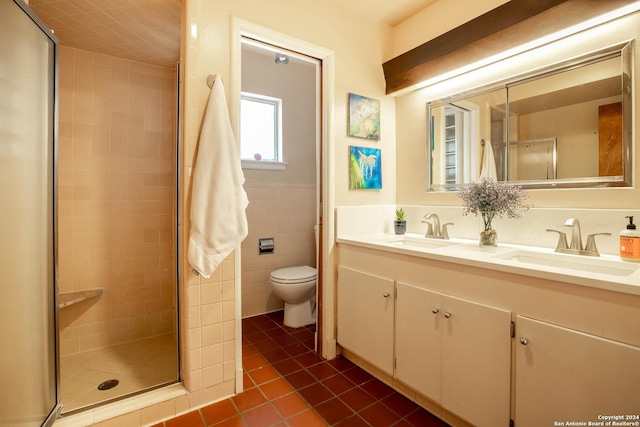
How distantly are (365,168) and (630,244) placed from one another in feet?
4.74

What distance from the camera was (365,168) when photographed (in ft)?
7.32

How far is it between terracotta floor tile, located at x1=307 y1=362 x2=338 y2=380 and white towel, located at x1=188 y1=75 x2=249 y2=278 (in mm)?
968

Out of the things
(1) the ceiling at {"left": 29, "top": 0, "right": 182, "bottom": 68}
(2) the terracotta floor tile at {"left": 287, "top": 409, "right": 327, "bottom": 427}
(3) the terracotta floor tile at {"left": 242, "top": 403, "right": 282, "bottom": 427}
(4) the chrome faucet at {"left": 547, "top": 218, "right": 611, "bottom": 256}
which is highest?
(1) the ceiling at {"left": 29, "top": 0, "right": 182, "bottom": 68}

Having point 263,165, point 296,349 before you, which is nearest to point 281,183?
point 263,165

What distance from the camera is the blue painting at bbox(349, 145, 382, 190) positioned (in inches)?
85.1

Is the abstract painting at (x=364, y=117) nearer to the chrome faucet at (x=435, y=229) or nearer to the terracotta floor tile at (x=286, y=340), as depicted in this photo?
the chrome faucet at (x=435, y=229)

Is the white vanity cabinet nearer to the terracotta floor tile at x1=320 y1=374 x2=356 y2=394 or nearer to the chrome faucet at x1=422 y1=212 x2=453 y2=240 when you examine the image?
the terracotta floor tile at x1=320 y1=374 x2=356 y2=394

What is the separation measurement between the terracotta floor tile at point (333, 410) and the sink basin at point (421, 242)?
93 centimetres

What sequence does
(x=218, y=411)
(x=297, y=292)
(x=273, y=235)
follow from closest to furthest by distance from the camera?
(x=218, y=411)
(x=297, y=292)
(x=273, y=235)

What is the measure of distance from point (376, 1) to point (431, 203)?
1.47 meters

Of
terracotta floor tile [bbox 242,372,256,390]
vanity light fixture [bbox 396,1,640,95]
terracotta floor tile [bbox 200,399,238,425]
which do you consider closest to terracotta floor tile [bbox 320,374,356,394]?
terracotta floor tile [bbox 242,372,256,390]

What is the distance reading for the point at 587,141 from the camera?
151cm

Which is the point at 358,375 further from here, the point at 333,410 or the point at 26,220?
the point at 26,220

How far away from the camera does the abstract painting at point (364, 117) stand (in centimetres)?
215
